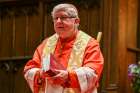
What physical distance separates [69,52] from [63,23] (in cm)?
27

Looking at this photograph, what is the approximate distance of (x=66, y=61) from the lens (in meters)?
4.35

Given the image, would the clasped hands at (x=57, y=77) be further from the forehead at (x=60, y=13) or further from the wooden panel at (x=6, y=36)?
the wooden panel at (x=6, y=36)

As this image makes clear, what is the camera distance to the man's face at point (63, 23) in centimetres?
426

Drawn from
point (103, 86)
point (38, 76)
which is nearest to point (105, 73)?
point (103, 86)

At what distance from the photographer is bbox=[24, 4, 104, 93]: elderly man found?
4.12m

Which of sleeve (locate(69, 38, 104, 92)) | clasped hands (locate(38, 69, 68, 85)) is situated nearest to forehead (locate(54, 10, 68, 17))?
sleeve (locate(69, 38, 104, 92))

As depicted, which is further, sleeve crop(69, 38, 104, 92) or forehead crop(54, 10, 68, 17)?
forehead crop(54, 10, 68, 17)

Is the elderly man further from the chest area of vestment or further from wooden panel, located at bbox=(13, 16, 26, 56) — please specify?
wooden panel, located at bbox=(13, 16, 26, 56)

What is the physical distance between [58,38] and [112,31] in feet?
6.07

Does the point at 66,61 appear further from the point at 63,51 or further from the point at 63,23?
the point at 63,23

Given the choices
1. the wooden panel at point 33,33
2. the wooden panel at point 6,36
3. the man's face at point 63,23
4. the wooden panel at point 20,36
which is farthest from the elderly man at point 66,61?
the wooden panel at point 6,36

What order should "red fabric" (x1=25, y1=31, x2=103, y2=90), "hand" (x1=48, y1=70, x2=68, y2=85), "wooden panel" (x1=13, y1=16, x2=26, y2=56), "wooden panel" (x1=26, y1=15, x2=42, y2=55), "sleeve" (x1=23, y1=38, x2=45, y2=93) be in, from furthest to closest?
"wooden panel" (x1=13, y1=16, x2=26, y2=56)
"wooden panel" (x1=26, y1=15, x2=42, y2=55)
"sleeve" (x1=23, y1=38, x2=45, y2=93)
"red fabric" (x1=25, y1=31, x2=103, y2=90)
"hand" (x1=48, y1=70, x2=68, y2=85)

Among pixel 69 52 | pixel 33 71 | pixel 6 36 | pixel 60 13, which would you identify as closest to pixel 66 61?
pixel 69 52

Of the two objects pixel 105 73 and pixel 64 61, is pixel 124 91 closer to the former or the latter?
pixel 105 73
